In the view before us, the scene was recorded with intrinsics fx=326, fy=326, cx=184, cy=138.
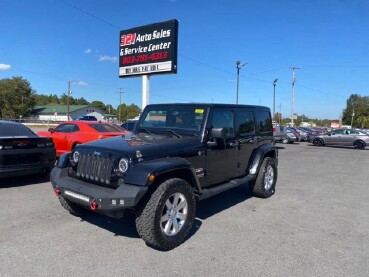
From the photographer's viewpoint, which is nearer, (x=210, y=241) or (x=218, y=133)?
(x=210, y=241)

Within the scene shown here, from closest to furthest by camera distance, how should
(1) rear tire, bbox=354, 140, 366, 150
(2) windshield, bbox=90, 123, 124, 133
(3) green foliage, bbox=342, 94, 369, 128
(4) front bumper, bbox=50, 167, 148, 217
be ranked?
(4) front bumper, bbox=50, 167, 148, 217, (2) windshield, bbox=90, 123, 124, 133, (1) rear tire, bbox=354, 140, 366, 150, (3) green foliage, bbox=342, 94, 369, 128

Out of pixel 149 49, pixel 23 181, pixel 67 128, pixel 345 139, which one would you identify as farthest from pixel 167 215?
pixel 345 139

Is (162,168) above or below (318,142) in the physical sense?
above

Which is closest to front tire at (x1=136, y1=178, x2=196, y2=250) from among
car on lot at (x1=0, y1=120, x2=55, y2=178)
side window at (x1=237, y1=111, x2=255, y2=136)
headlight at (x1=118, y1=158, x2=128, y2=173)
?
headlight at (x1=118, y1=158, x2=128, y2=173)

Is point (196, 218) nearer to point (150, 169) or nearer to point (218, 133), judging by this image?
point (218, 133)

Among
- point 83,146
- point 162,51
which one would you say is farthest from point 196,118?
point 162,51

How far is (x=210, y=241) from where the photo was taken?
14.5ft

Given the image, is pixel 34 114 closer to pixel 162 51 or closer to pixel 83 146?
pixel 162 51

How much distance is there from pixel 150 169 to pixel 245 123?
3.02 m

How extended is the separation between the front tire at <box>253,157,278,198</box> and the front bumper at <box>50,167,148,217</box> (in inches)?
137

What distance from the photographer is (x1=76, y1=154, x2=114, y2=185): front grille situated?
4.20 m

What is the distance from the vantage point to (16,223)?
491 cm

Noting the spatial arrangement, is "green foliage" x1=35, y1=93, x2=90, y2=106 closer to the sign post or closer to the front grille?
the sign post

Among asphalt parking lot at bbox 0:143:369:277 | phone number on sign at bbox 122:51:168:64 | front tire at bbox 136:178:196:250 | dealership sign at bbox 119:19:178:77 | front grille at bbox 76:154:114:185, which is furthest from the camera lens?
phone number on sign at bbox 122:51:168:64
